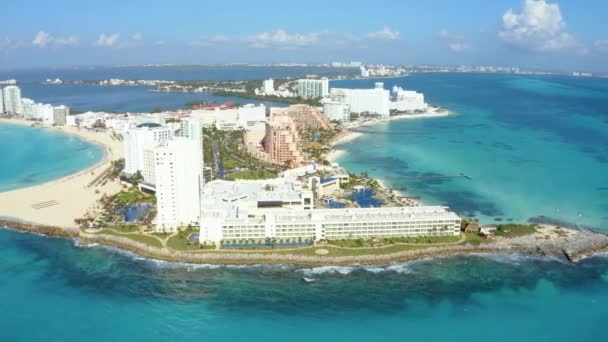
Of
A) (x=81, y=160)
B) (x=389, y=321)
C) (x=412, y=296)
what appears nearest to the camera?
(x=389, y=321)

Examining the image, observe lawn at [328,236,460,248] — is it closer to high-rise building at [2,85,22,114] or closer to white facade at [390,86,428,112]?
white facade at [390,86,428,112]


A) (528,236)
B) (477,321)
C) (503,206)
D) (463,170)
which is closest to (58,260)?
(477,321)

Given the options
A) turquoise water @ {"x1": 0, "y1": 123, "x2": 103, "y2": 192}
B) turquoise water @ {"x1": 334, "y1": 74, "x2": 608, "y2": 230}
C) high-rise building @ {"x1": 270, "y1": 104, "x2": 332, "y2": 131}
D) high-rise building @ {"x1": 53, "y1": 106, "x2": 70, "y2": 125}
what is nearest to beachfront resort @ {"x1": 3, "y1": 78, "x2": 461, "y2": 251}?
turquoise water @ {"x1": 0, "y1": 123, "x2": 103, "y2": 192}

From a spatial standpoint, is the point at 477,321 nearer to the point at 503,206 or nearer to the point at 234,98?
the point at 503,206

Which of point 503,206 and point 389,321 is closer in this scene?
point 389,321

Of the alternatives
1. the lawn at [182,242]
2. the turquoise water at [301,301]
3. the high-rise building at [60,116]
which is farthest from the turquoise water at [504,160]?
the high-rise building at [60,116]

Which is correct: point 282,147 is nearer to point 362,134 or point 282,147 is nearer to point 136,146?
point 136,146

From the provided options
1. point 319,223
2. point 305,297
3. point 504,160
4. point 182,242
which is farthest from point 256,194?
point 504,160
